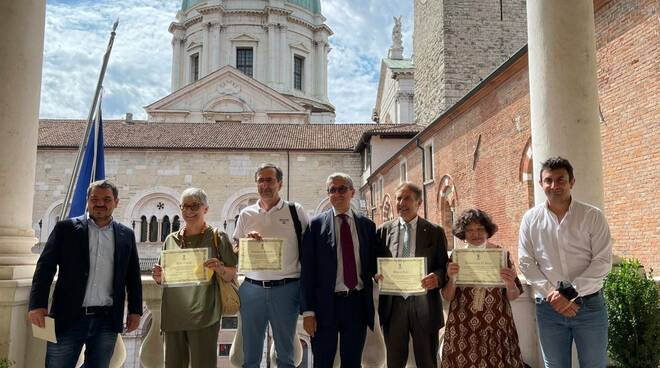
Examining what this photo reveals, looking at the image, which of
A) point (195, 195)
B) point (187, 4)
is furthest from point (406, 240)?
point (187, 4)

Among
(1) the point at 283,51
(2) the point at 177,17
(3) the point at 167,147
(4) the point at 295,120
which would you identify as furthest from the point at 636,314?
(2) the point at 177,17

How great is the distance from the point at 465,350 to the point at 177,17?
48043 mm

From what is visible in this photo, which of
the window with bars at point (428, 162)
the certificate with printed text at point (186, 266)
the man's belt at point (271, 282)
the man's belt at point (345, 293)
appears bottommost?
the man's belt at point (345, 293)

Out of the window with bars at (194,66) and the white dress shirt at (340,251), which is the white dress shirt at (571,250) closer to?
the white dress shirt at (340,251)

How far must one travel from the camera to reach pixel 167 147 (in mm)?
27797

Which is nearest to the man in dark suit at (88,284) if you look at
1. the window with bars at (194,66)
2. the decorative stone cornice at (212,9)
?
the decorative stone cornice at (212,9)

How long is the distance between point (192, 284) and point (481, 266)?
1972 mm

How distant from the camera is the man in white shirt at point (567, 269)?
10.5 feet

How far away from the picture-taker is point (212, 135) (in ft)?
95.3

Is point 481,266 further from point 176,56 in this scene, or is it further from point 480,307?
point 176,56

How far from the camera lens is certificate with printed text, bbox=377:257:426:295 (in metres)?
3.52

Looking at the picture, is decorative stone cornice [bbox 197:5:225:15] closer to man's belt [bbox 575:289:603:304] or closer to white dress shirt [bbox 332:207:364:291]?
white dress shirt [bbox 332:207:364:291]

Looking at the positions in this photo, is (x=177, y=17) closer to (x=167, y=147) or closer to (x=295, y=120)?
(x=295, y=120)

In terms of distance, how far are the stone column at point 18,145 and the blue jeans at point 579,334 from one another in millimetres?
3877
